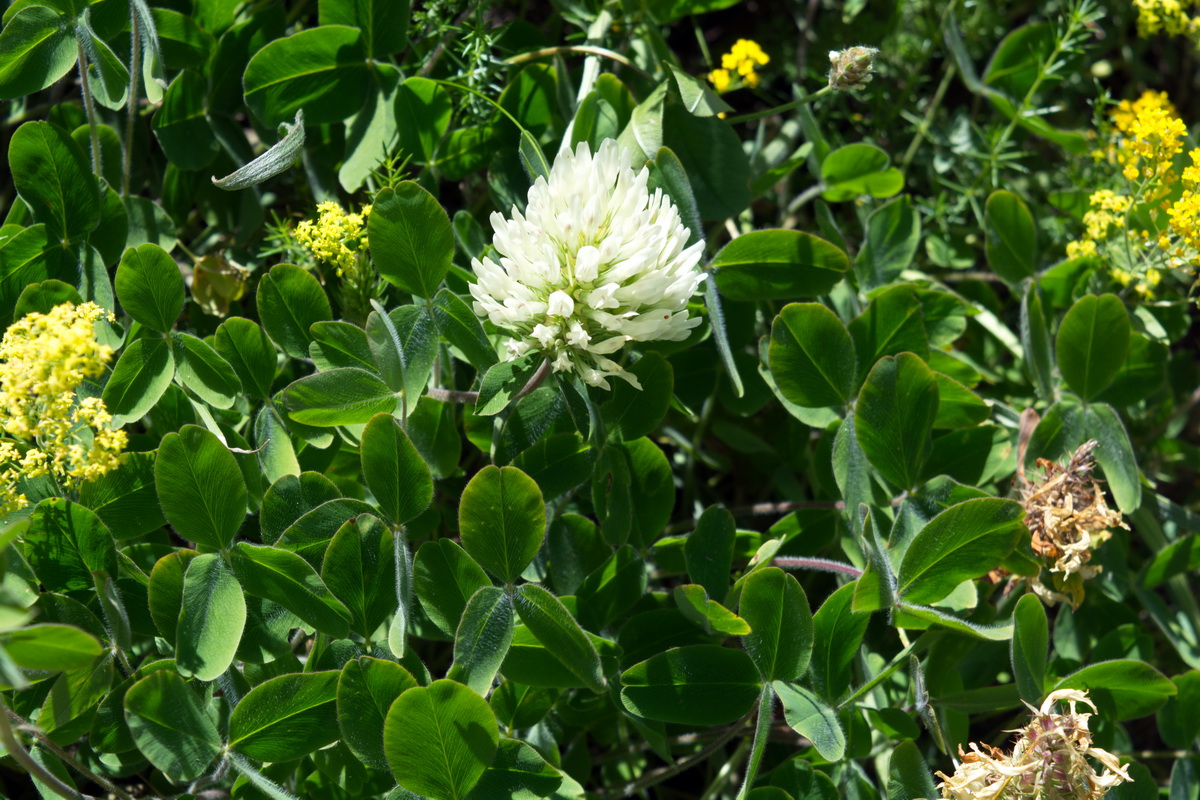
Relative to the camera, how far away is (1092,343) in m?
1.69

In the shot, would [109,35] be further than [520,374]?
Yes

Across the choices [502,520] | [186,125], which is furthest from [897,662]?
[186,125]

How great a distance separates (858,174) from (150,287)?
4.32 ft

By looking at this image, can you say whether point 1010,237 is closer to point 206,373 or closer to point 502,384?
point 502,384

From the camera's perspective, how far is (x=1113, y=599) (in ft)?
5.85

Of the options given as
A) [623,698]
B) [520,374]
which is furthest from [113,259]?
[623,698]

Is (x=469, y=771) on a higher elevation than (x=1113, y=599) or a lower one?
higher

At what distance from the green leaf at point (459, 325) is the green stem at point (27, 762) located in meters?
0.75

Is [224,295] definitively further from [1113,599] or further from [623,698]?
[1113,599]

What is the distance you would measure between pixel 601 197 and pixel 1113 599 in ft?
4.20

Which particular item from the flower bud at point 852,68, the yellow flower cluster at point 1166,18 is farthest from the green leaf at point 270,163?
the yellow flower cluster at point 1166,18

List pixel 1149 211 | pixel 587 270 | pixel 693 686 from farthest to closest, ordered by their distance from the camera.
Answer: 1. pixel 1149 211
2. pixel 693 686
3. pixel 587 270

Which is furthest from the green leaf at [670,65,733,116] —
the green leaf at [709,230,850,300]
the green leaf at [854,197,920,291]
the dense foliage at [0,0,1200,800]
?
the green leaf at [854,197,920,291]

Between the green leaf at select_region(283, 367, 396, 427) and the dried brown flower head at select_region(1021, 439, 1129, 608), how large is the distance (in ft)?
3.40
